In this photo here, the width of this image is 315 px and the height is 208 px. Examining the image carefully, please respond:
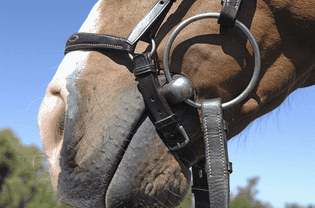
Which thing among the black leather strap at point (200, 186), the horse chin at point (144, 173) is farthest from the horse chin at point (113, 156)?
the black leather strap at point (200, 186)

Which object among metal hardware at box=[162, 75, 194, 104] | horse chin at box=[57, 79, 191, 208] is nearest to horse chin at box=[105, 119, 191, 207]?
horse chin at box=[57, 79, 191, 208]

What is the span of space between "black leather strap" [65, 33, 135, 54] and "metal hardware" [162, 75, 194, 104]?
0.21 m

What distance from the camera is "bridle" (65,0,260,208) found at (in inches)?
40.9

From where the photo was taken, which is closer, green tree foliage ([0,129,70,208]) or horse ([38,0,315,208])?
horse ([38,0,315,208])

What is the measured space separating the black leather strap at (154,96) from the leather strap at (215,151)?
5.1 inches

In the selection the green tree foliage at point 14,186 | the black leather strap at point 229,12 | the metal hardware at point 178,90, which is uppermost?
the black leather strap at point 229,12

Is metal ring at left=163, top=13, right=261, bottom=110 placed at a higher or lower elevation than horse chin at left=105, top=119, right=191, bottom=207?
higher

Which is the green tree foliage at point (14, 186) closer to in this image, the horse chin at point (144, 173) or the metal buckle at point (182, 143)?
the horse chin at point (144, 173)

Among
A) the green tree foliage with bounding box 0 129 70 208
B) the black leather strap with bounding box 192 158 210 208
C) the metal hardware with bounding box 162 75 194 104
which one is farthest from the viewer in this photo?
the green tree foliage with bounding box 0 129 70 208

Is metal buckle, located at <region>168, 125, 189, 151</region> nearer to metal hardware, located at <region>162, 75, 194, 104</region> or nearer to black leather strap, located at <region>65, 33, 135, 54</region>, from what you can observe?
metal hardware, located at <region>162, 75, 194, 104</region>

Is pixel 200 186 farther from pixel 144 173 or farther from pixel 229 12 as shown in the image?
pixel 229 12

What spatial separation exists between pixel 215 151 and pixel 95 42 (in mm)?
668

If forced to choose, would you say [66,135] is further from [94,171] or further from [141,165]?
[141,165]

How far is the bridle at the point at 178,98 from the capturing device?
1.04 meters
